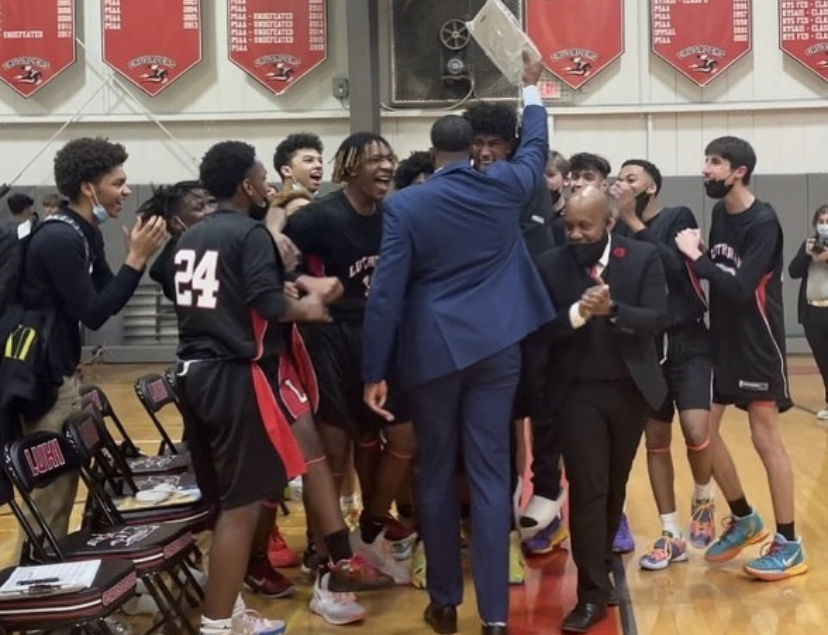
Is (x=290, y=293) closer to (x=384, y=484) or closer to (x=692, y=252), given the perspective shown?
(x=384, y=484)

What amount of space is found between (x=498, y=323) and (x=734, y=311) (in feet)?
4.18

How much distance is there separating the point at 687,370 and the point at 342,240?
5.20ft

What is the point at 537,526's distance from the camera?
450 cm

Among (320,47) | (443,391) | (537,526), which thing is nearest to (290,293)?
(443,391)

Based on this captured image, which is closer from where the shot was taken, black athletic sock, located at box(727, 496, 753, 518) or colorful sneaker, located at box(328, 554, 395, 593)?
colorful sneaker, located at box(328, 554, 395, 593)

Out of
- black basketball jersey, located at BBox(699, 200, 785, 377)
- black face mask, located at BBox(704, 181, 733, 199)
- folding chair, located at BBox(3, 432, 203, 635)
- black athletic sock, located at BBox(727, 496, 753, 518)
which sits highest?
black face mask, located at BBox(704, 181, 733, 199)

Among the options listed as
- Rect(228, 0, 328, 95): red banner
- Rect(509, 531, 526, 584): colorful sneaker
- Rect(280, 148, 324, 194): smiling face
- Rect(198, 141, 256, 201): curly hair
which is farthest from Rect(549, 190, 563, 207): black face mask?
Rect(228, 0, 328, 95): red banner

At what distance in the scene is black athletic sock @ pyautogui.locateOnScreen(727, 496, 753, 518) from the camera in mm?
4535

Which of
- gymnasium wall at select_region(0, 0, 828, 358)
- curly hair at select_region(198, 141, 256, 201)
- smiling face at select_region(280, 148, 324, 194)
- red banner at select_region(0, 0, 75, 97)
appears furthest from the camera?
red banner at select_region(0, 0, 75, 97)

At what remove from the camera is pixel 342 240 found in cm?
410

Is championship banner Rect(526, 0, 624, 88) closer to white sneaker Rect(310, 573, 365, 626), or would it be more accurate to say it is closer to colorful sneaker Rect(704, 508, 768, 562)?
colorful sneaker Rect(704, 508, 768, 562)

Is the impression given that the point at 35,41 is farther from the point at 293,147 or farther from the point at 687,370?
the point at 687,370

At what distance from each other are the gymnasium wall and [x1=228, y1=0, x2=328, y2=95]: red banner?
0.43 feet

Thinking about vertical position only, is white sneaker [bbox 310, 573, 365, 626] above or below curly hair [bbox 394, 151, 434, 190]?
below
